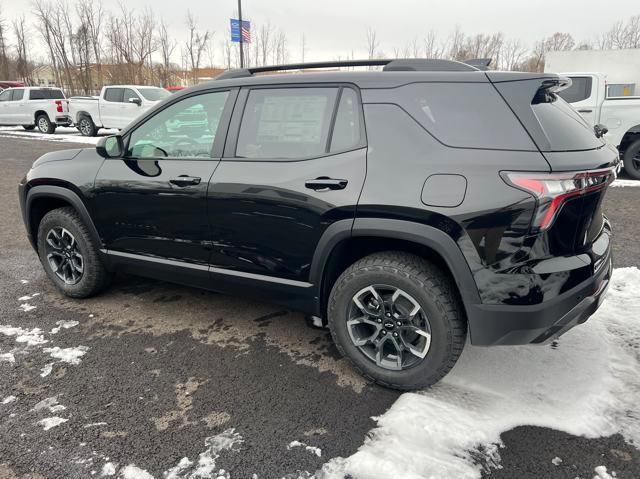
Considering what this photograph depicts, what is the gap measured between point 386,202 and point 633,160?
28.4 ft

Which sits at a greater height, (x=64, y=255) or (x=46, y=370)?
(x=64, y=255)

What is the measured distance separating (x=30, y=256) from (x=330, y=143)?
3.95 metres

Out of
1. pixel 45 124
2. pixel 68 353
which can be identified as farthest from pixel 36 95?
pixel 68 353

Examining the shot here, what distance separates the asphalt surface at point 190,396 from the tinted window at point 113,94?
14.2 metres

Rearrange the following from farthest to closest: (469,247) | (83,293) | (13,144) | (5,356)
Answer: (13,144)
(83,293)
(5,356)
(469,247)

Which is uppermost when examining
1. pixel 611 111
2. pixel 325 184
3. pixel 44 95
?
pixel 44 95

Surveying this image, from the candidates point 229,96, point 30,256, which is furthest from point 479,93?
point 30,256

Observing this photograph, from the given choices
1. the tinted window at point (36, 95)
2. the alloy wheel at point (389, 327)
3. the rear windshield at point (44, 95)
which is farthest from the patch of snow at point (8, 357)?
the tinted window at point (36, 95)

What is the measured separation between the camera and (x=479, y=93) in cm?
240

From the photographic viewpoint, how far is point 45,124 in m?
19.1

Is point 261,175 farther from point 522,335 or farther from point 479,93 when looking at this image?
point 522,335

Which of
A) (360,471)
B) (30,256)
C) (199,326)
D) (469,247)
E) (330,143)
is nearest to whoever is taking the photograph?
(360,471)

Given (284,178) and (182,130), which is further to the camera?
(182,130)

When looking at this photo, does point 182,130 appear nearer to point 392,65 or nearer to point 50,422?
point 392,65
